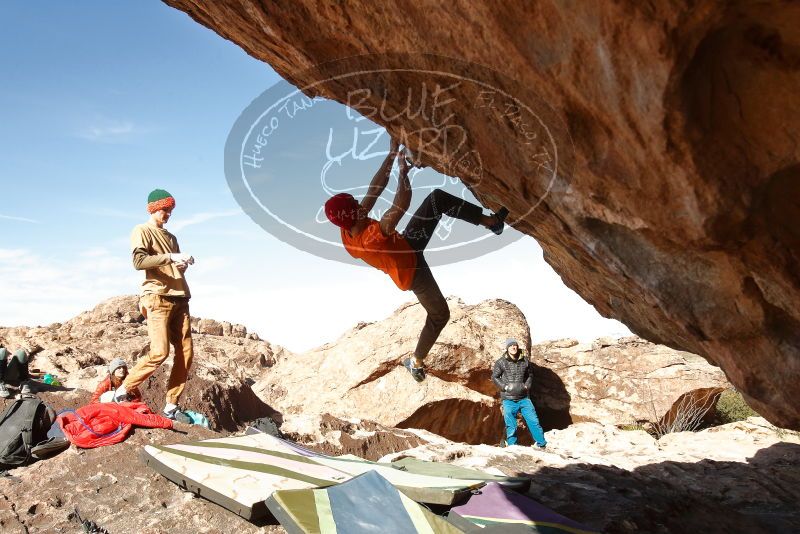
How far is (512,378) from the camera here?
9.92 meters

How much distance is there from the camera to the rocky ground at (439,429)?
5.50 metres

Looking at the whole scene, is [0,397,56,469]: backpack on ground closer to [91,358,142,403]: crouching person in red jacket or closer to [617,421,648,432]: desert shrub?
[91,358,142,403]: crouching person in red jacket

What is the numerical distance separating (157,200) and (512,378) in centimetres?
598

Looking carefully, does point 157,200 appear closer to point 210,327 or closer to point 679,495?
point 679,495

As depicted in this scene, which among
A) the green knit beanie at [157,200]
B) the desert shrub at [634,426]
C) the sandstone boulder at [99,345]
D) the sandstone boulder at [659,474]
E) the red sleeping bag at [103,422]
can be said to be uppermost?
the green knit beanie at [157,200]

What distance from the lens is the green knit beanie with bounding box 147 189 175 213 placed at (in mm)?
6785

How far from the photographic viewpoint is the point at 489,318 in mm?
13406

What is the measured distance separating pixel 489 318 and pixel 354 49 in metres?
10.2

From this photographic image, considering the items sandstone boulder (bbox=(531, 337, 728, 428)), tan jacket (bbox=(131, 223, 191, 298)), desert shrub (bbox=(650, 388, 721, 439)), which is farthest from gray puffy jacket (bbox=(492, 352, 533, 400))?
tan jacket (bbox=(131, 223, 191, 298))

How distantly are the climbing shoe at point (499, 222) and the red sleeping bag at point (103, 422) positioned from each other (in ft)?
14.0

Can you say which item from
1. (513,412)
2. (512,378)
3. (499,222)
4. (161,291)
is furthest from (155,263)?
(513,412)

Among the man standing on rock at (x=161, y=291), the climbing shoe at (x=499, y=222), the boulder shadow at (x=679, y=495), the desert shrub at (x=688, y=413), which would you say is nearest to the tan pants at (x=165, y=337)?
the man standing on rock at (x=161, y=291)

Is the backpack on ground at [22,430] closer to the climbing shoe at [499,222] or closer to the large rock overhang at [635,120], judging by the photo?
the large rock overhang at [635,120]

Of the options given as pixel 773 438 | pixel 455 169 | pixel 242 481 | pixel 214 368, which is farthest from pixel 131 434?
pixel 773 438
